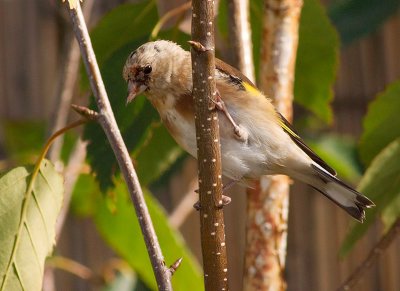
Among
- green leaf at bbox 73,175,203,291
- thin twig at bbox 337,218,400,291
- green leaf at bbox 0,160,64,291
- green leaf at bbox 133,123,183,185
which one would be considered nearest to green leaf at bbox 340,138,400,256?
thin twig at bbox 337,218,400,291

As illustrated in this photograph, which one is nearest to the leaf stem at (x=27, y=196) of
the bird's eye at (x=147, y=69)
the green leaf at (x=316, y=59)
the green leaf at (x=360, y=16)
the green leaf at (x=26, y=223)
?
the green leaf at (x=26, y=223)

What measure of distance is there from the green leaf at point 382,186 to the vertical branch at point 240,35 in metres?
0.37

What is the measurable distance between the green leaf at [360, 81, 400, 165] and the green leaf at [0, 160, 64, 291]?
0.90 metres

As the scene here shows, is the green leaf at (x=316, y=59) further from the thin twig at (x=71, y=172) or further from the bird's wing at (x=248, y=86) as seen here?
the thin twig at (x=71, y=172)

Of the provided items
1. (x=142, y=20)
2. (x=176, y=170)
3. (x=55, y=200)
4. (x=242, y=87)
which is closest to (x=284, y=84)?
(x=242, y=87)

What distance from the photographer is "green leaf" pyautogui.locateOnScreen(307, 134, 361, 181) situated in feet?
10.8

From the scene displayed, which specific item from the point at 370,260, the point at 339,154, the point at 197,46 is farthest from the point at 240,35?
the point at 339,154

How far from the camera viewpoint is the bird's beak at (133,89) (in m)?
2.14

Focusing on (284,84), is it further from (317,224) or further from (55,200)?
(317,224)

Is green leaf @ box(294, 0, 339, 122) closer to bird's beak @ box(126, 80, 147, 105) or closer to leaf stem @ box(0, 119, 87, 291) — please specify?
bird's beak @ box(126, 80, 147, 105)

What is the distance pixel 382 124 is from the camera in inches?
94.0

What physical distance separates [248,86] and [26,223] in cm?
69

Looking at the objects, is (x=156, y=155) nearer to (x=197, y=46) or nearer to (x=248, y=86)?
(x=248, y=86)

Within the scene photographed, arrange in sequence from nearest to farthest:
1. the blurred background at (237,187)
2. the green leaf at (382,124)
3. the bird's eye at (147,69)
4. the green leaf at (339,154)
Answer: the bird's eye at (147,69), the green leaf at (382,124), the green leaf at (339,154), the blurred background at (237,187)
